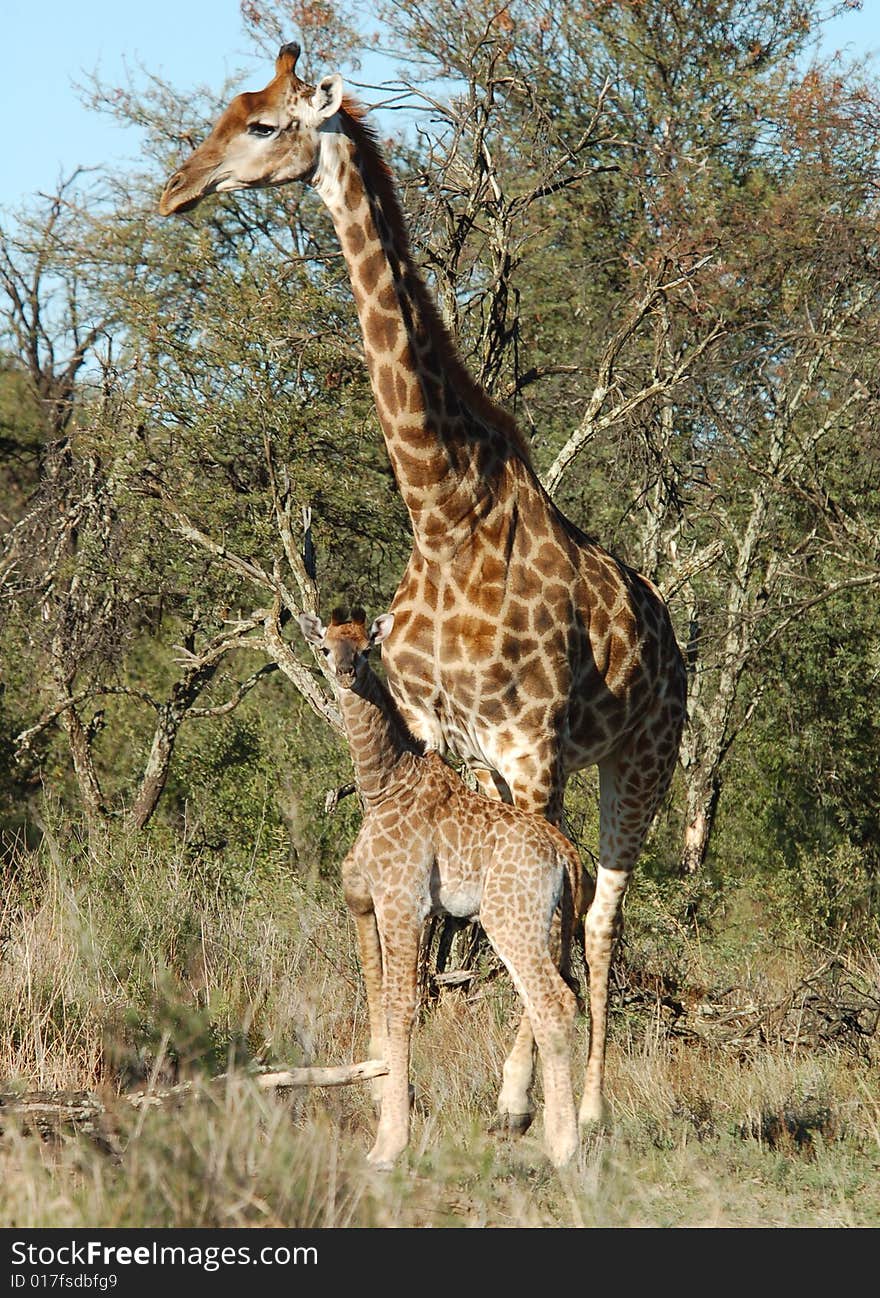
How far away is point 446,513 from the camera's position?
6.22 m

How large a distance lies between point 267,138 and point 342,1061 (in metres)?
4.03

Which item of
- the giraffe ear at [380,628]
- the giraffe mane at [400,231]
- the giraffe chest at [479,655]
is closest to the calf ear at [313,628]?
the giraffe ear at [380,628]

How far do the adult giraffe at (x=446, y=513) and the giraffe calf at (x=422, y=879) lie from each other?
591 millimetres

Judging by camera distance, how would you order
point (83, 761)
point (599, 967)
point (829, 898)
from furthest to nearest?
point (83, 761) < point (829, 898) < point (599, 967)

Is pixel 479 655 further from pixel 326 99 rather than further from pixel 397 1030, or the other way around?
pixel 326 99

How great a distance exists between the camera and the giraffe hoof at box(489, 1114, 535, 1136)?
591 centimetres

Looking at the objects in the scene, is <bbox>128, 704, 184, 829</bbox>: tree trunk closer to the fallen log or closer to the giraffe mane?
the giraffe mane

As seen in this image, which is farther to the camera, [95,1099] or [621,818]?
[621,818]

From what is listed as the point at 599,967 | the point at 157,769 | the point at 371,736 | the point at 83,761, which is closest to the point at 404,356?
the point at 371,736

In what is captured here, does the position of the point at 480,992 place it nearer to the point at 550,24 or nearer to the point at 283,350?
the point at 283,350

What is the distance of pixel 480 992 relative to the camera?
7973 mm

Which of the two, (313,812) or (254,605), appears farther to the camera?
(254,605)

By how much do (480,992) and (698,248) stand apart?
596cm
